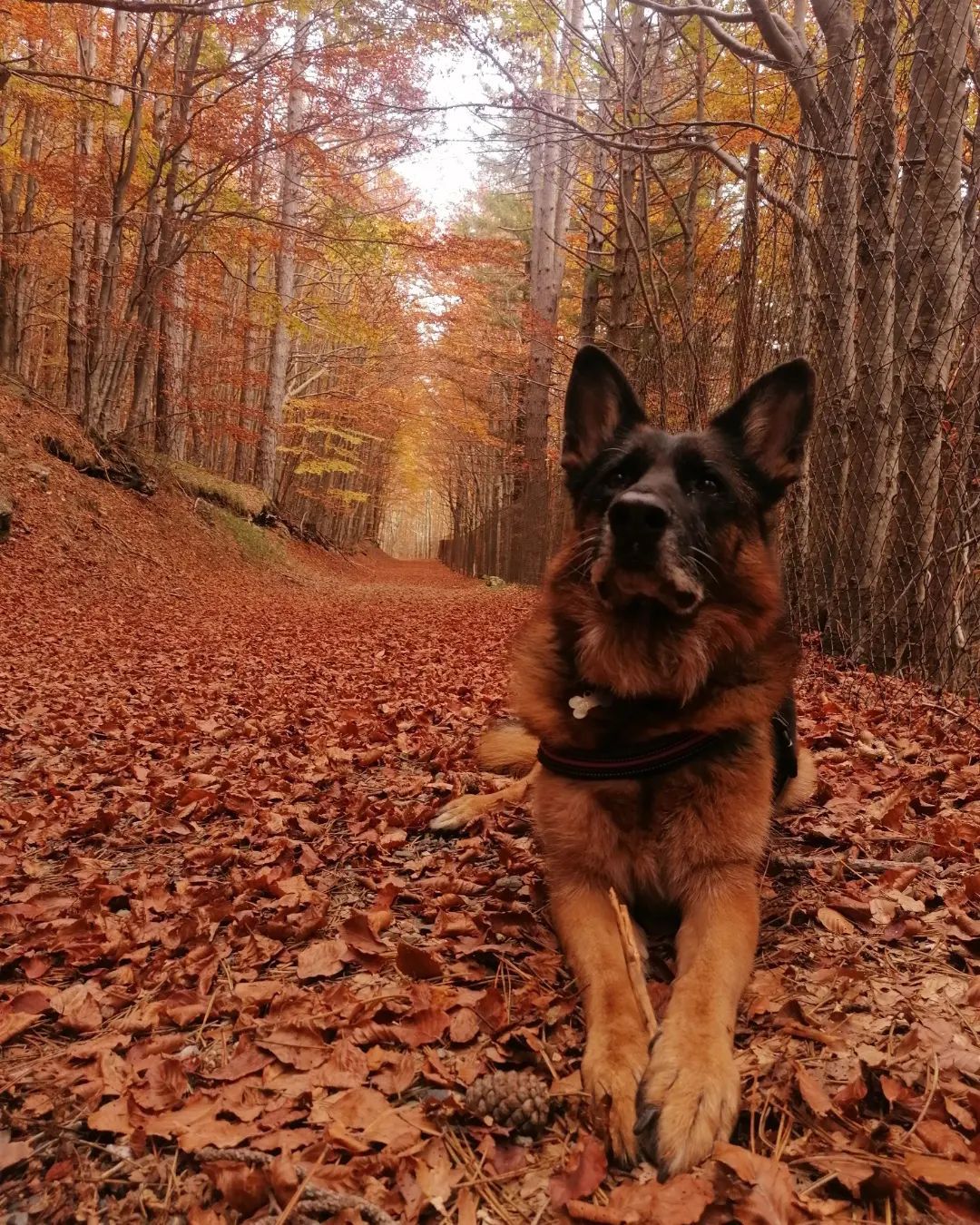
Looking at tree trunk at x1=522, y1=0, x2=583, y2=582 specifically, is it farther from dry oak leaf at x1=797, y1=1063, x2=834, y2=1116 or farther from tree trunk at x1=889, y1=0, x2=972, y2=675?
dry oak leaf at x1=797, y1=1063, x2=834, y2=1116

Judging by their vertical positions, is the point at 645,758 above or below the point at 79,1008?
above

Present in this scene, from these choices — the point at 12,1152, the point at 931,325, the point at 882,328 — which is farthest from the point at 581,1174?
the point at 882,328

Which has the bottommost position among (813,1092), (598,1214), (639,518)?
(598,1214)

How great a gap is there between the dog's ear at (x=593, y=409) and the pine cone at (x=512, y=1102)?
85.6 inches

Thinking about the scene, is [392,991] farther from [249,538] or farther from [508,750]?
[249,538]

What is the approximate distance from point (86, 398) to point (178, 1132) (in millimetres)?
16925

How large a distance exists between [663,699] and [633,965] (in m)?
0.88

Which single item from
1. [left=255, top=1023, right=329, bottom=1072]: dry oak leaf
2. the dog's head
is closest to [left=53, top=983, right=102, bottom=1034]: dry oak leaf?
[left=255, top=1023, right=329, bottom=1072]: dry oak leaf

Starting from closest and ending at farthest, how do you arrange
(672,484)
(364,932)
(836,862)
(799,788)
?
(364,932), (672,484), (836,862), (799,788)

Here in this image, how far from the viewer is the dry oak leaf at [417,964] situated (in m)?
2.28

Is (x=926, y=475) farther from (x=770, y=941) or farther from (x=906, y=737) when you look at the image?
(x=770, y=941)

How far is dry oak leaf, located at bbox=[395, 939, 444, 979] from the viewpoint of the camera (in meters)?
2.28

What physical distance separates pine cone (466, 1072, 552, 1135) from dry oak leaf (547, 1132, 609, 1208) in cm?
11

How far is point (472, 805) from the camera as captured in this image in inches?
141
